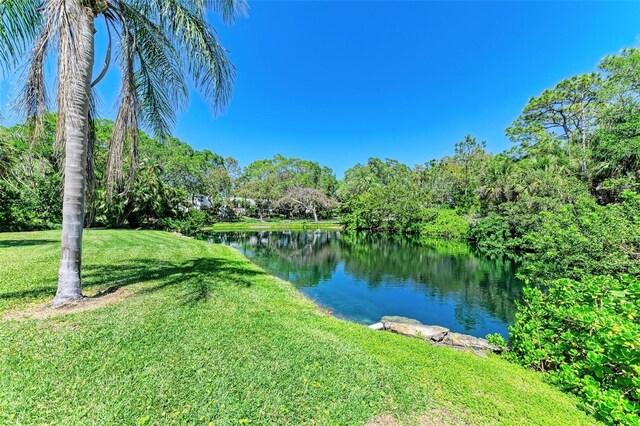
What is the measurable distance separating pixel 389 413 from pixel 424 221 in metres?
32.3

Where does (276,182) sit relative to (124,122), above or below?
above

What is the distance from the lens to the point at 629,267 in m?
5.49

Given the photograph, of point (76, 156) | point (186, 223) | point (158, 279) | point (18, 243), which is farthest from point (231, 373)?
point (186, 223)

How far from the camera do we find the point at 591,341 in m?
3.25

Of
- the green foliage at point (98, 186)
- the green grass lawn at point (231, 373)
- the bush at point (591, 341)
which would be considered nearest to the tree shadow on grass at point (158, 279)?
the green grass lawn at point (231, 373)

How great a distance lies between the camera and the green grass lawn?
2.53 m

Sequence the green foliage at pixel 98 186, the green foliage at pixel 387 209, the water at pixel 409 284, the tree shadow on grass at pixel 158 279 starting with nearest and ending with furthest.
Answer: the tree shadow on grass at pixel 158 279 → the green foliage at pixel 98 186 → the water at pixel 409 284 → the green foliage at pixel 387 209

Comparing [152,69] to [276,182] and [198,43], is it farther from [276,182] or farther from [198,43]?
[276,182]

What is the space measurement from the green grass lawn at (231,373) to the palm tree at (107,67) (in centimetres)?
156

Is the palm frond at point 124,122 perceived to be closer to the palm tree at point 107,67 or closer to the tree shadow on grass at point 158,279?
the palm tree at point 107,67

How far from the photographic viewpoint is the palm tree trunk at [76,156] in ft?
14.1

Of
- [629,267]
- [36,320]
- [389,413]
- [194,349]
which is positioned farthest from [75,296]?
[629,267]

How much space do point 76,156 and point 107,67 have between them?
188 cm

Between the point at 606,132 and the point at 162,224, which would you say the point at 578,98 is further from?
the point at 162,224
